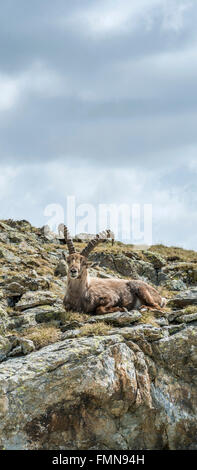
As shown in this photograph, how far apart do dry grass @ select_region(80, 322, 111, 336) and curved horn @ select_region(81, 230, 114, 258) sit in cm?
528

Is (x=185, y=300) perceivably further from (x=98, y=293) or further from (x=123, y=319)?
(x=123, y=319)

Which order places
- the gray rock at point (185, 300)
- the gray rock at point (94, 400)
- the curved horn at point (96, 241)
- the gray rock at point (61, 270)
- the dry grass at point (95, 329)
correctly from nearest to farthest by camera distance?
the gray rock at point (94, 400), the dry grass at point (95, 329), the gray rock at point (185, 300), the curved horn at point (96, 241), the gray rock at point (61, 270)

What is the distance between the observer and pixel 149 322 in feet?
47.8

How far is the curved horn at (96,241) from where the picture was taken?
754 inches

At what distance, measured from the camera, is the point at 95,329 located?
44.9ft

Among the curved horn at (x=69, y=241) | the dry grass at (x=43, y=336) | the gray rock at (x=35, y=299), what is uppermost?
the curved horn at (x=69, y=241)

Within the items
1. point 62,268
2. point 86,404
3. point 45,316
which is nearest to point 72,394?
point 86,404

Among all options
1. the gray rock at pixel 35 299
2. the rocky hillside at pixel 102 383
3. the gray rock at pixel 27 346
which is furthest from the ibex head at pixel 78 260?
the gray rock at pixel 27 346

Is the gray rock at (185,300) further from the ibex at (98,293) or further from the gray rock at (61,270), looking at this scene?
the gray rock at (61,270)

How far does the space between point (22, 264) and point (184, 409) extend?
58.0 ft

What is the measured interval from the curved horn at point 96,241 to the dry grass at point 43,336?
16.1 ft

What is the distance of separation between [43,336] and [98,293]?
5149mm

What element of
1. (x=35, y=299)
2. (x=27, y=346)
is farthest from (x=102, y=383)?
(x=35, y=299)

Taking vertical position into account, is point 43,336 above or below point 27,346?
above
